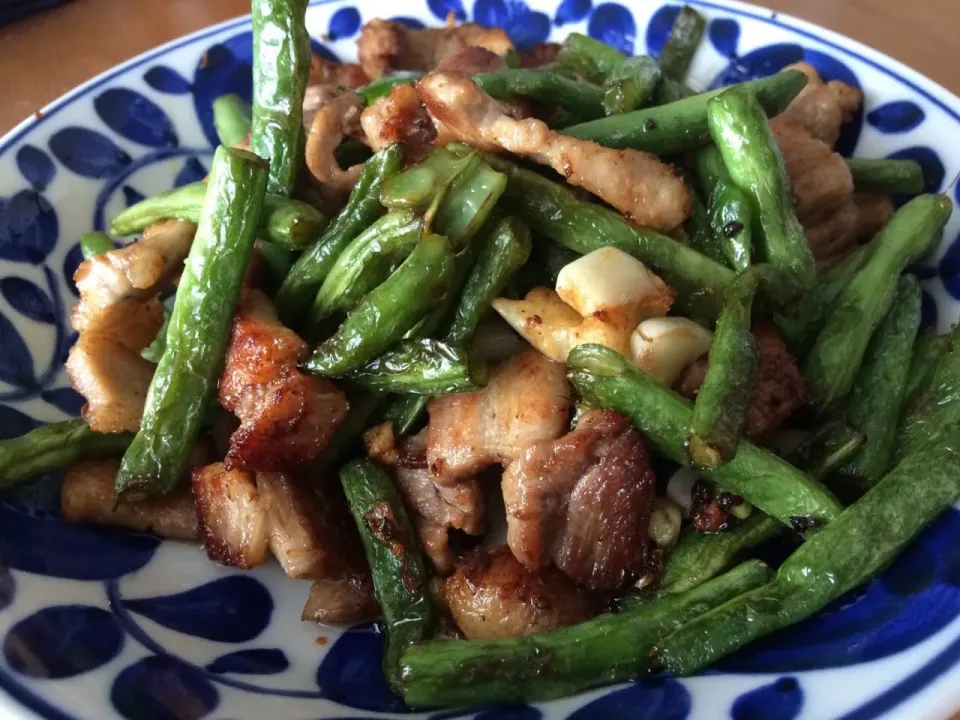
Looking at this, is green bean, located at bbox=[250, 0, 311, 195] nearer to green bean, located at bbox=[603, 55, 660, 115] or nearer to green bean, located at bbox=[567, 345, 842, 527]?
green bean, located at bbox=[603, 55, 660, 115]

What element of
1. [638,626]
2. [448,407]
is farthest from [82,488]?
[638,626]

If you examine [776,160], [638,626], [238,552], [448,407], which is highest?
[776,160]

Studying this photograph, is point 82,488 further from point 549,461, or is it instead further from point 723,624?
point 723,624

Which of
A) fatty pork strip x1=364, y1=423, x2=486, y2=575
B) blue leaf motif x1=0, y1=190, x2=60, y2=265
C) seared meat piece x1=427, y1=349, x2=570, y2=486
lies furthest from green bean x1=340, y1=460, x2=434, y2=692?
blue leaf motif x1=0, y1=190, x2=60, y2=265

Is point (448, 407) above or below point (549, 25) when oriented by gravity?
below

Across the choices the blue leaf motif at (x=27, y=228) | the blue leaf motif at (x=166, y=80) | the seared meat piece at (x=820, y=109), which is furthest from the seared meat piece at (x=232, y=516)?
the seared meat piece at (x=820, y=109)

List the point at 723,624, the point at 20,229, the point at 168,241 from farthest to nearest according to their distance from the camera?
the point at 20,229 < the point at 168,241 < the point at 723,624

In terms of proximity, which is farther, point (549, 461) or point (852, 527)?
point (549, 461)

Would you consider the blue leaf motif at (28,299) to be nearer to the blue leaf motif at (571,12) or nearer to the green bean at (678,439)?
the green bean at (678,439)
